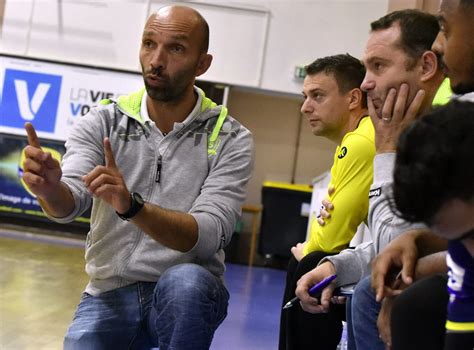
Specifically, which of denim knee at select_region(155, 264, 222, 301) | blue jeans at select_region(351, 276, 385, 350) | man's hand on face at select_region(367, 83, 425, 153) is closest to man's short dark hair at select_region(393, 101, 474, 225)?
blue jeans at select_region(351, 276, 385, 350)

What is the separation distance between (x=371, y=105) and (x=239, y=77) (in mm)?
7417

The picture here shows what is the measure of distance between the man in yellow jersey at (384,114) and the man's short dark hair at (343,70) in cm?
64

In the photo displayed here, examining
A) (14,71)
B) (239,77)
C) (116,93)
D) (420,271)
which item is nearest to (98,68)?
(116,93)

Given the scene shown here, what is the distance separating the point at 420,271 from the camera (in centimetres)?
156

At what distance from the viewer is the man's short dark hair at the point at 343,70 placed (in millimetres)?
2875

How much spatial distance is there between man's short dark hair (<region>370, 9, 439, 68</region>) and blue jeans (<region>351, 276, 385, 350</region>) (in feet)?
2.44

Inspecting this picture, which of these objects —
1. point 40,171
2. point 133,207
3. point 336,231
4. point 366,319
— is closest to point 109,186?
point 133,207

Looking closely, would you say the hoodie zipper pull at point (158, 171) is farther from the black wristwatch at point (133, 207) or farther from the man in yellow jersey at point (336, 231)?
the man in yellow jersey at point (336, 231)

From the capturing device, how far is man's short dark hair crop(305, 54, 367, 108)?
288cm

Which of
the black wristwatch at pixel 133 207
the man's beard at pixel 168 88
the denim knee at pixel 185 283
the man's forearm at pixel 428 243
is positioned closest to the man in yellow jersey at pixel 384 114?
the man's forearm at pixel 428 243

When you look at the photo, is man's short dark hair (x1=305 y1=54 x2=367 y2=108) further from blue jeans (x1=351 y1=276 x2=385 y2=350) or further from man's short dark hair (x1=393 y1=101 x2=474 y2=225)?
man's short dark hair (x1=393 y1=101 x2=474 y2=225)

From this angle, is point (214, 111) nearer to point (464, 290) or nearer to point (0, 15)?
point (464, 290)

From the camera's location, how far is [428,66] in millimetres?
2121

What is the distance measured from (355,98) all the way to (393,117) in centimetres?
94
